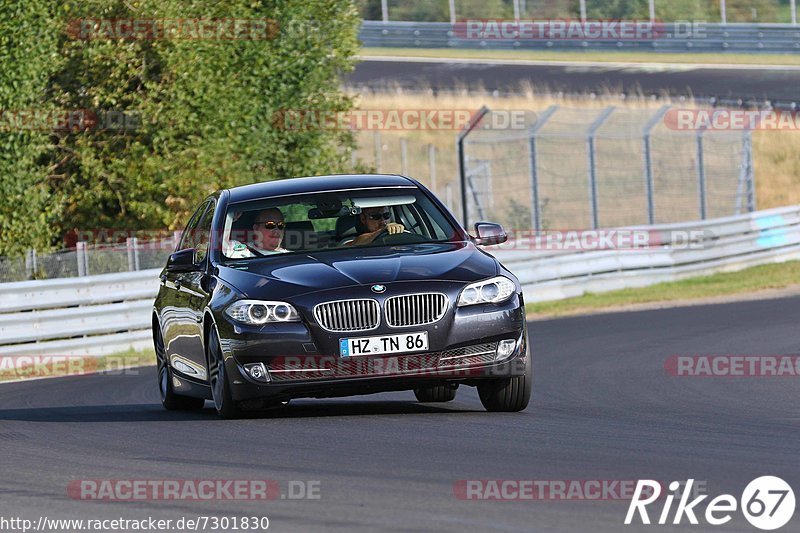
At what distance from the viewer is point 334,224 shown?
35.1 feet

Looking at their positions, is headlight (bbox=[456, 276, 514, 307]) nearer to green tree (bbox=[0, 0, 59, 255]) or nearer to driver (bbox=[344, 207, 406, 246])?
driver (bbox=[344, 207, 406, 246])

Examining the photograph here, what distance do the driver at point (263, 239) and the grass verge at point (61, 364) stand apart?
7.44 metres

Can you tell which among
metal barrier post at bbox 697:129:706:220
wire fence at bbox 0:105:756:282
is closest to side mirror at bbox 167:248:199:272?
wire fence at bbox 0:105:756:282

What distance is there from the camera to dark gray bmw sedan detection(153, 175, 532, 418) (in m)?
9.40

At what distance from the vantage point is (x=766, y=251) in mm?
28172

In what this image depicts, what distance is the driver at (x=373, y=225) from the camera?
10539 millimetres

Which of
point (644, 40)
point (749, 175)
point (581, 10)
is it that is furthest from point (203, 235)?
point (644, 40)

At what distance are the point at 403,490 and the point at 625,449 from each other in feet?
4.98

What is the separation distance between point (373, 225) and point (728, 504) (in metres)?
4.75

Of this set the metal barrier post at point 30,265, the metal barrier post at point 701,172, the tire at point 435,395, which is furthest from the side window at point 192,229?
the metal barrier post at point 701,172

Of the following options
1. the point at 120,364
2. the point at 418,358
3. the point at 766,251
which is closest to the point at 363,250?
the point at 418,358

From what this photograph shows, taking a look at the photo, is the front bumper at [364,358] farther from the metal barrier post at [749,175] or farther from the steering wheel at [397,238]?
the metal barrier post at [749,175]

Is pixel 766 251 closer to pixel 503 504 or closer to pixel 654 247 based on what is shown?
pixel 654 247

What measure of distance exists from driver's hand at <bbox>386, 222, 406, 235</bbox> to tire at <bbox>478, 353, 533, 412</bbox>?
126 cm
